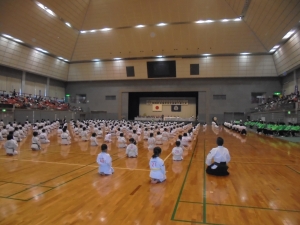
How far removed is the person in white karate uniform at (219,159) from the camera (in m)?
6.79

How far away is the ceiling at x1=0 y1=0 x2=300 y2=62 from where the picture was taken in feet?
85.3

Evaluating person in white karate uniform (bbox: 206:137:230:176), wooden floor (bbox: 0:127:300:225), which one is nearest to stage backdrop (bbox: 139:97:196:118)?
wooden floor (bbox: 0:127:300:225)

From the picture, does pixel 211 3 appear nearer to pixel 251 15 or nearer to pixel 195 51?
pixel 251 15

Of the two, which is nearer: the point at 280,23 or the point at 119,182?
the point at 119,182

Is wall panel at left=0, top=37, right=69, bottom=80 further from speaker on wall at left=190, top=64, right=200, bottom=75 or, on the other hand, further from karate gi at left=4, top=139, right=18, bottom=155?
karate gi at left=4, top=139, right=18, bottom=155

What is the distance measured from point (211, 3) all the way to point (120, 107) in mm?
21114

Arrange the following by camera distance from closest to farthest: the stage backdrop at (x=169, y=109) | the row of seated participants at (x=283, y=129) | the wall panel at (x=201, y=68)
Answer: the row of seated participants at (x=283, y=129), the wall panel at (x=201, y=68), the stage backdrop at (x=169, y=109)

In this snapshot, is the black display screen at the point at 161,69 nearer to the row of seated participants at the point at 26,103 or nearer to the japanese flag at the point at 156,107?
the japanese flag at the point at 156,107

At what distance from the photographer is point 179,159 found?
30.2 feet

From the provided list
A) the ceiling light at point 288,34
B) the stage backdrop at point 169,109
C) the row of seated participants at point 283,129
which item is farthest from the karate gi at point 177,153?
the stage backdrop at point 169,109

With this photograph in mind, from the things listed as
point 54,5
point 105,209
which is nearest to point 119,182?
point 105,209

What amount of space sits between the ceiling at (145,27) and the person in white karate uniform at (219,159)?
21.2 m

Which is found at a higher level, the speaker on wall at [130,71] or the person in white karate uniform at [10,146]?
the speaker on wall at [130,71]

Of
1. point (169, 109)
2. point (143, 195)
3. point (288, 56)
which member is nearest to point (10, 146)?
point (143, 195)
